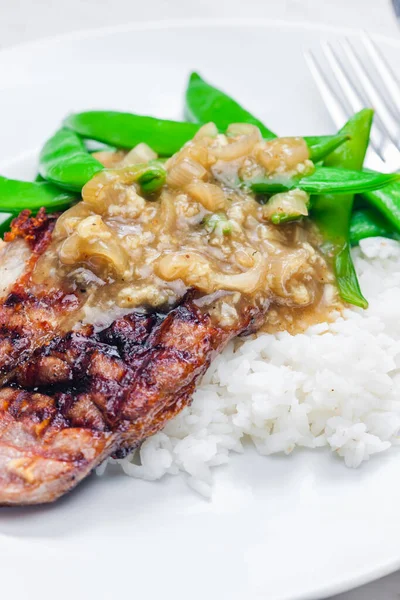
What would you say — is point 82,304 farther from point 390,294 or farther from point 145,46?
point 145,46

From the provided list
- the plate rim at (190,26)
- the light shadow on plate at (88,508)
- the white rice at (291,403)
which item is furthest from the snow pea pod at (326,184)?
the plate rim at (190,26)

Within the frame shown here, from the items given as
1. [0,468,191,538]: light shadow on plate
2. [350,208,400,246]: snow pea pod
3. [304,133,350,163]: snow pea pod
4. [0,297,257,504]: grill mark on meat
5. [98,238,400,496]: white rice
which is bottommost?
[0,468,191,538]: light shadow on plate

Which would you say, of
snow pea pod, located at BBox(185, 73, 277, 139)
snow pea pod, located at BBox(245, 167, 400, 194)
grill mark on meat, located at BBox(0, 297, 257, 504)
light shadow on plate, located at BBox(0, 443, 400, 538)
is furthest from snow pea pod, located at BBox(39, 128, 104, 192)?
light shadow on plate, located at BBox(0, 443, 400, 538)

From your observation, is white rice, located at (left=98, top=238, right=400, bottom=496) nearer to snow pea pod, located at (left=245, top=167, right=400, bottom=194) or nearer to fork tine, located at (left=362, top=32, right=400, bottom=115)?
snow pea pod, located at (left=245, top=167, right=400, bottom=194)

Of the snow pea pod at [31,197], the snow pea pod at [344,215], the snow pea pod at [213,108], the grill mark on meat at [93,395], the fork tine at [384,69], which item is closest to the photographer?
the grill mark on meat at [93,395]

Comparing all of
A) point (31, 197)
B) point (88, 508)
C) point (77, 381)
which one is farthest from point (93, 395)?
point (31, 197)

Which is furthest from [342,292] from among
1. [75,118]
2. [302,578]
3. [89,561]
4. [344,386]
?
[75,118]

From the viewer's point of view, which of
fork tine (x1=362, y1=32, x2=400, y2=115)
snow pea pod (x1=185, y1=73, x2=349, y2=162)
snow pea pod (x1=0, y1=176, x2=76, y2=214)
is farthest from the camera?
fork tine (x1=362, y1=32, x2=400, y2=115)

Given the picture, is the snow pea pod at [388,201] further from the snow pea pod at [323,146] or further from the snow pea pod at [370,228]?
the snow pea pod at [323,146]
